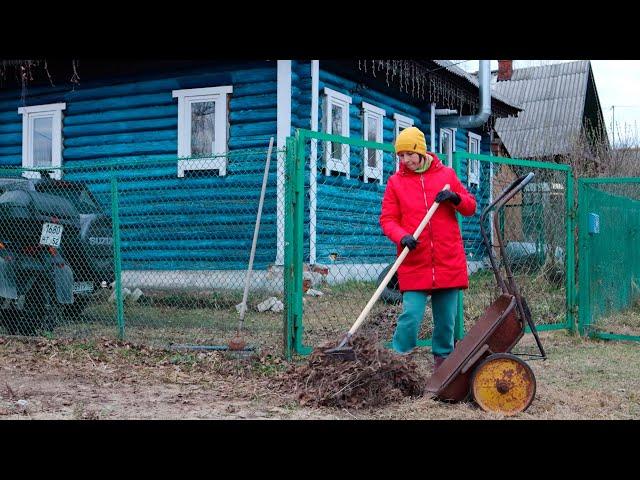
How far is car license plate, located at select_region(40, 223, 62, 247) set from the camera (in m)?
7.39

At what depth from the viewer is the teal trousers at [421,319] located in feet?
16.5

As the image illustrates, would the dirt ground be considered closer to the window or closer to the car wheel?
the car wheel

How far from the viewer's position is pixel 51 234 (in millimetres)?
7449

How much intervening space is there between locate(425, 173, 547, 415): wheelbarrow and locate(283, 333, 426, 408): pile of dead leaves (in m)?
0.18

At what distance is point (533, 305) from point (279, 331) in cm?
294

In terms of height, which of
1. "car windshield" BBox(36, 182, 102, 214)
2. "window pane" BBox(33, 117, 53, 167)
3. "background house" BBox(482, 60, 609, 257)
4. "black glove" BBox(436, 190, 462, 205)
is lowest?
"black glove" BBox(436, 190, 462, 205)

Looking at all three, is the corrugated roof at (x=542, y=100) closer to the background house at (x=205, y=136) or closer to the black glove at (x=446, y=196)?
the background house at (x=205, y=136)

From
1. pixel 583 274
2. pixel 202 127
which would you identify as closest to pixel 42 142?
pixel 202 127

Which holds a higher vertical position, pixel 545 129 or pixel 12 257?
pixel 545 129

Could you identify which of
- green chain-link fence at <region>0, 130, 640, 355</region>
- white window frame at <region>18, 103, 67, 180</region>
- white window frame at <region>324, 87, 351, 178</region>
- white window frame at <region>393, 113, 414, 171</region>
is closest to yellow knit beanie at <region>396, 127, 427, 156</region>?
green chain-link fence at <region>0, 130, 640, 355</region>

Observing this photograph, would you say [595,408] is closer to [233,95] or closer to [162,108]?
[233,95]

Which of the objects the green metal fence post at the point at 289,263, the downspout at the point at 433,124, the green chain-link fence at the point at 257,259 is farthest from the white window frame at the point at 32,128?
the green metal fence post at the point at 289,263

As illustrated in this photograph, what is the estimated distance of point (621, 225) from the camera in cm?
890
